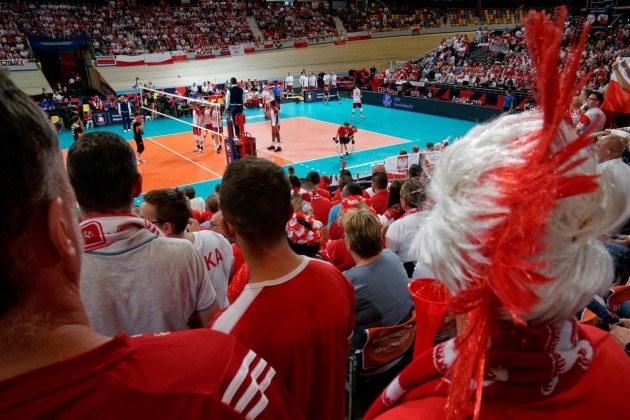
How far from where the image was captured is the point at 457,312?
1005mm

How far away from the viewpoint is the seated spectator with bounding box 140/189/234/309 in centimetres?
280

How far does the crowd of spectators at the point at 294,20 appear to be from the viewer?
35062 mm

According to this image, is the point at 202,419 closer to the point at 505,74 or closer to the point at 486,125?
the point at 486,125

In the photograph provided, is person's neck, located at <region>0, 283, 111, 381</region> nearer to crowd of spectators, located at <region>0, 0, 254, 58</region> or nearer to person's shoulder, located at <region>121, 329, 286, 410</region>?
person's shoulder, located at <region>121, 329, 286, 410</region>

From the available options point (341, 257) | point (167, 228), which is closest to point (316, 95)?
point (341, 257)

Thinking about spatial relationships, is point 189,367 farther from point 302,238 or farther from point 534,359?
point 302,238

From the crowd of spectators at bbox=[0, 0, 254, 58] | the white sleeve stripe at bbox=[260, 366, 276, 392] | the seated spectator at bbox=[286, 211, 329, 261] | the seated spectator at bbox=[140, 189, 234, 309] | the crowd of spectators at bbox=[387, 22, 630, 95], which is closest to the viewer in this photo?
the white sleeve stripe at bbox=[260, 366, 276, 392]

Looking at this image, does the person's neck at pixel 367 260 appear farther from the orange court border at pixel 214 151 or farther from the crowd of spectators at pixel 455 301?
the orange court border at pixel 214 151

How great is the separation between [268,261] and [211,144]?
16494mm

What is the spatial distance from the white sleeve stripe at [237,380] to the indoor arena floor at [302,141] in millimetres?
10272

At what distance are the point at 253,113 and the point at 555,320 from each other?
24.0m

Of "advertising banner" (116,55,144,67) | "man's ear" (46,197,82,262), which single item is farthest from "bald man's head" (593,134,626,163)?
"advertising banner" (116,55,144,67)

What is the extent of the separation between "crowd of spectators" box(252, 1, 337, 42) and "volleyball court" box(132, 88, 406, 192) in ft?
54.7

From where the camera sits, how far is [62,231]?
873mm
